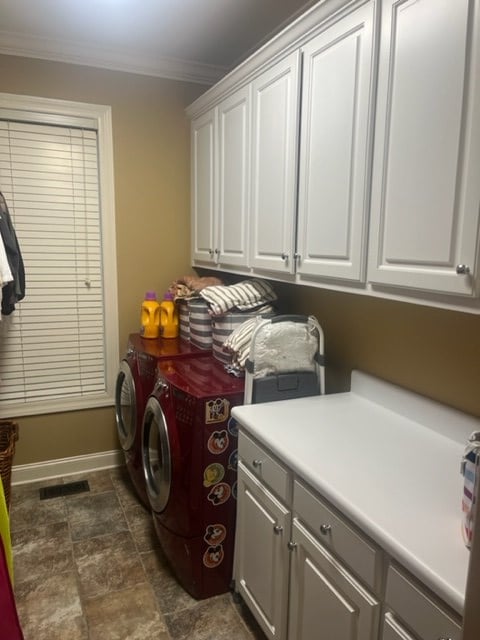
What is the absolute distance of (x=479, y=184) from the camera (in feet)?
3.51

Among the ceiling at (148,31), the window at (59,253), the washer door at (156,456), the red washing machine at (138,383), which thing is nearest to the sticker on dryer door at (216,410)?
the washer door at (156,456)

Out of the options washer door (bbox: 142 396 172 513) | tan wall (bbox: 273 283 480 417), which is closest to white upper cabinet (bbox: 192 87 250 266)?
tan wall (bbox: 273 283 480 417)

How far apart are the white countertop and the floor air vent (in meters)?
1.62

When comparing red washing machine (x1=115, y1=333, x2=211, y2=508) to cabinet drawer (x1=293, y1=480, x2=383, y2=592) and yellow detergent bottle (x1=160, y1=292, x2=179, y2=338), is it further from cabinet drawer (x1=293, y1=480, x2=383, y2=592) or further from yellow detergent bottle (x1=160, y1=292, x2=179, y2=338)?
cabinet drawer (x1=293, y1=480, x2=383, y2=592)

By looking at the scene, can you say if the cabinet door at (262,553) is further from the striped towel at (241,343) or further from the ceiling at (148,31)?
the ceiling at (148,31)

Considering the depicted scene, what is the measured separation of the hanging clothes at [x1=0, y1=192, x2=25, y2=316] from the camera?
7.78 ft

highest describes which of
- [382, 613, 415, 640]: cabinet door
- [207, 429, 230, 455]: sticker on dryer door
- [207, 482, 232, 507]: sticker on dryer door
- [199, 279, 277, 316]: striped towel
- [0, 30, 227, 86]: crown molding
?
[0, 30, 227, 86]: crown molding

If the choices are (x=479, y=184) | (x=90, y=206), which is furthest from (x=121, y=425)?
(x=479, y=184)

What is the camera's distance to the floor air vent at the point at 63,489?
277cm

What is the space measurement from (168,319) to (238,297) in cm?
68

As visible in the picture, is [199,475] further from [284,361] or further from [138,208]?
[138,208]

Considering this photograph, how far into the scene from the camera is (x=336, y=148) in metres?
1.56

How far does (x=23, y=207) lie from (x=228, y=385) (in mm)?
1738

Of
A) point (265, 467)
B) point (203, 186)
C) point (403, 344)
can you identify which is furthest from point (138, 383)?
point (403, 344)
